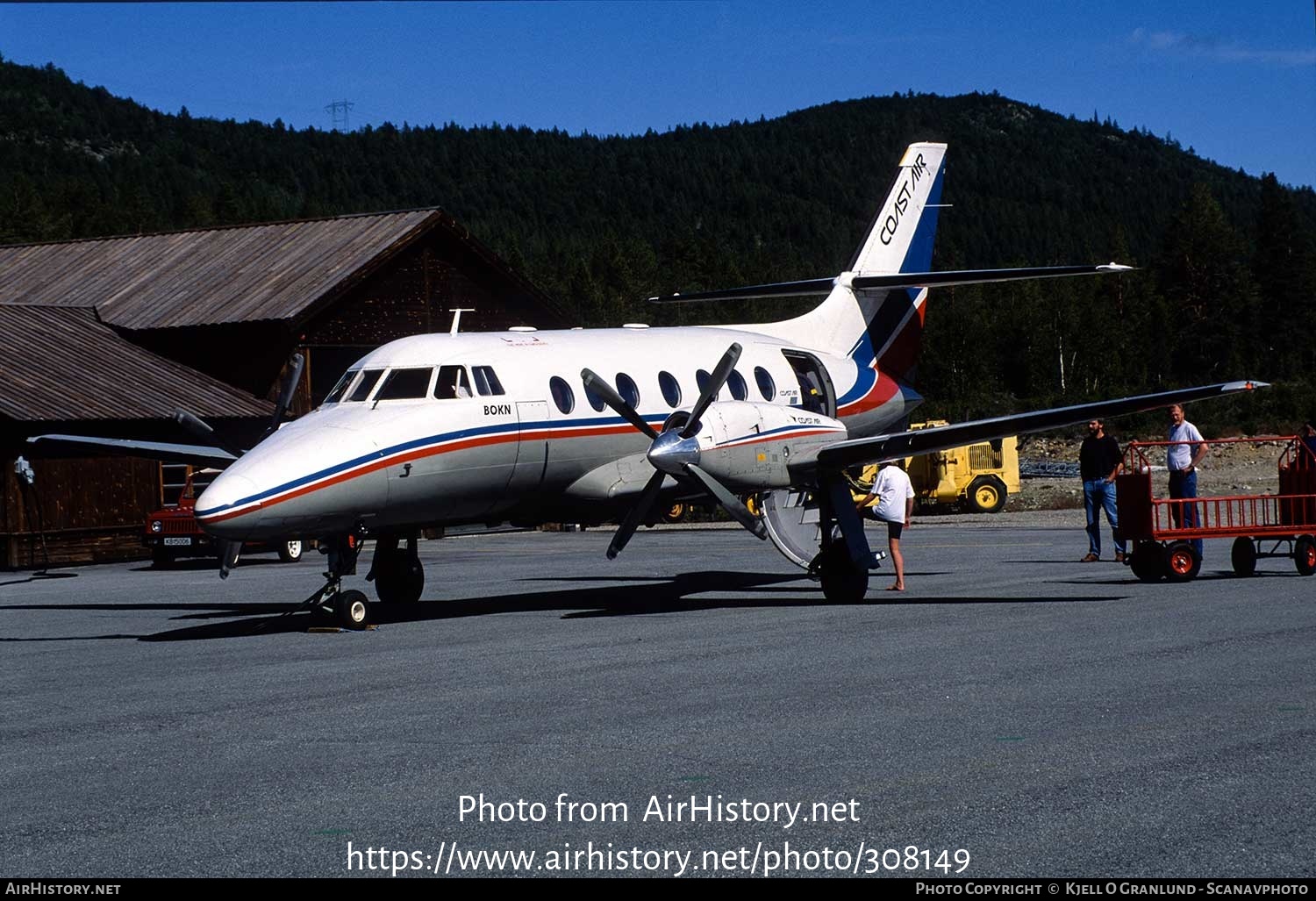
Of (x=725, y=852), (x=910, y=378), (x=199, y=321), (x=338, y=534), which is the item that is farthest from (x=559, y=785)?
(x=199, y=321)

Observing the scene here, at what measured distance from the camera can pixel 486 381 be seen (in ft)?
61.4

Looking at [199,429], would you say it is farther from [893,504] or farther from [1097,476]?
[1097,476]

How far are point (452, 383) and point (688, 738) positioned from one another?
9.05m

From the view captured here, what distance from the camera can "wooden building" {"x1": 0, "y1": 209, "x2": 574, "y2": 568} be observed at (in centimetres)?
3416

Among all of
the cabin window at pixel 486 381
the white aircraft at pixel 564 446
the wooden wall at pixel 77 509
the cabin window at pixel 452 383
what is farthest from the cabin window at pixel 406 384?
the wooden wall at pixel 77 509

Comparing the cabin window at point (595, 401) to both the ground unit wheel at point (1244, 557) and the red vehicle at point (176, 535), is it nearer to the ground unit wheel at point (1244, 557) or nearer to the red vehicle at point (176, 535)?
the ground unit wheel at point (1244, 557)

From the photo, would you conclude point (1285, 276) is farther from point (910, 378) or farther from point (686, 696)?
point (686, 696)

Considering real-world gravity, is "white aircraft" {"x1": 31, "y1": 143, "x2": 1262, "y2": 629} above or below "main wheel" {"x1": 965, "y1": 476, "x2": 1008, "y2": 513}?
above

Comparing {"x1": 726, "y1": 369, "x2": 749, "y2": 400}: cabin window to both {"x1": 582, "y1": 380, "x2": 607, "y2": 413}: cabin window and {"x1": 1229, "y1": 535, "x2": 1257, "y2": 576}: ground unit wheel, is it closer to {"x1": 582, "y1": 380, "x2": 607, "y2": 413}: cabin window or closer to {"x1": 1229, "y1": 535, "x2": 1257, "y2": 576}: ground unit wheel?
{"x1": 582, "y1": 380, "x2": 607, "y2": 413}: cabin window

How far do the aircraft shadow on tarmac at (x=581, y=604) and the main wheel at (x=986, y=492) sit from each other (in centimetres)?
2042

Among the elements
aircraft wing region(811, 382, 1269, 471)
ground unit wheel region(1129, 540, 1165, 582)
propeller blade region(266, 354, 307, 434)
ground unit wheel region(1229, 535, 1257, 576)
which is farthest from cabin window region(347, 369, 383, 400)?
ground unit wheel region(1229, 535, 1257, 576)

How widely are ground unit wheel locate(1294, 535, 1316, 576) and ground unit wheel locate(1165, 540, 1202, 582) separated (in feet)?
4.65

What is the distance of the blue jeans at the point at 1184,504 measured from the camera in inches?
811
